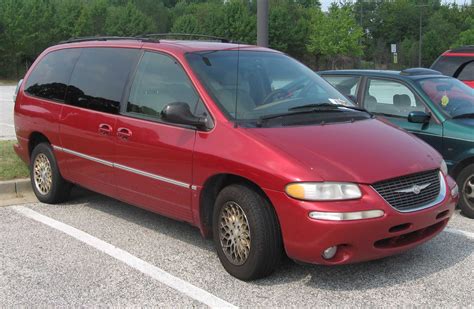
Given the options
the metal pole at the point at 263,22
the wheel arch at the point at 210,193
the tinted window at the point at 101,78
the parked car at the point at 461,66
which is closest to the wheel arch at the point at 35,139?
the tinted window at the point at 101,78

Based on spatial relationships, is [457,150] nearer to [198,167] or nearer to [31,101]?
[198,167]

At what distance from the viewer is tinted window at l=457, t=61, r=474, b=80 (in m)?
10.2

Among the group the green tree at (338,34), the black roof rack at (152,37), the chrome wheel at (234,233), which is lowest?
the chrome wheel at (234,233)

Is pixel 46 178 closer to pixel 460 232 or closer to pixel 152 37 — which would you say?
pixel 152 37

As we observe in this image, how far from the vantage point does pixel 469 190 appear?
5.91m

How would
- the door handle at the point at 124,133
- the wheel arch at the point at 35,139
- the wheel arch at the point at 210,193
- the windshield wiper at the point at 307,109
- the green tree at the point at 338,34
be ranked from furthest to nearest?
1. the green tree at the point at 338,34
2. the wheel arch at the point at 35,139
3. the door handle at the point at 124,133
4. the windshield wiper at the point at 307,109
5. the wheel arch at the point at 210,193

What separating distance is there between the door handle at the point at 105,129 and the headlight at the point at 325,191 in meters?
2.20

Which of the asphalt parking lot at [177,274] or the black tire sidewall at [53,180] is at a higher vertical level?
the black tire sidewall at [53,180]

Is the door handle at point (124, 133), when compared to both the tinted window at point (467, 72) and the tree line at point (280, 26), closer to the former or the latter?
the tinted window at point (467, 72)

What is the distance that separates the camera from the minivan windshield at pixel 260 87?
4469mm

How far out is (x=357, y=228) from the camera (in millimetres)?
3633

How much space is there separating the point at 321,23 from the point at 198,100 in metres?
61.9

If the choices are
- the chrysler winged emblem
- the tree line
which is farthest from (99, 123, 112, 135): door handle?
the tree line

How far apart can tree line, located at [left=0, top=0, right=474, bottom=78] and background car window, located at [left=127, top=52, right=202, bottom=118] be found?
1750 inches
